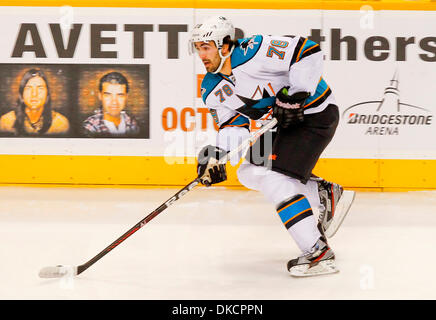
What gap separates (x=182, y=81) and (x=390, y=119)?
158 centimetres

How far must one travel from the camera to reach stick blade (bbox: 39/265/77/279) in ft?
8.88

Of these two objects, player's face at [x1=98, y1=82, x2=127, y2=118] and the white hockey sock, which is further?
player's face at [x1=98, y1=82, x2=127, y2=118]

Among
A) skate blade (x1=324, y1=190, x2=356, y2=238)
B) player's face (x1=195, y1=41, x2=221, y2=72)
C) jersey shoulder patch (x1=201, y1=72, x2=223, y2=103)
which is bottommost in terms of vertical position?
skate blade (x1=324, y1=190, x2=356, y2=238)

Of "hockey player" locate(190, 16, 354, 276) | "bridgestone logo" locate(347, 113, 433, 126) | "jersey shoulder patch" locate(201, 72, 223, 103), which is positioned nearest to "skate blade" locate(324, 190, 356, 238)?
"hockey player" locate(190, 16, 354, 276)

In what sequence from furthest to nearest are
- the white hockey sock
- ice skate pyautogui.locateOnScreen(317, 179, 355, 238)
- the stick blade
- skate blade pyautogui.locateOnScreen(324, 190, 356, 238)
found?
1. skate blade pyautogui.locateOnScreen(324, 190, 356, 238)
2. ice skate pyautogui.locateOnScreen(317, 179, 355, 238)
3. the white hockey sock
4. the stick blade

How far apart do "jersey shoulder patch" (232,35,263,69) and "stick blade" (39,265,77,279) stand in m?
1.12

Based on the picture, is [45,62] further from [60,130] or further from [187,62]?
[187,62]

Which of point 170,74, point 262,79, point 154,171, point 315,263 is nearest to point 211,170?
point 262,79

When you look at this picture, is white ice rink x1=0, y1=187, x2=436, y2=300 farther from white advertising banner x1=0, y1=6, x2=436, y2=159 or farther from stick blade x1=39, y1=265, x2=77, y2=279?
white advertising banner x1=0, y1=6, x2=436, y2=159

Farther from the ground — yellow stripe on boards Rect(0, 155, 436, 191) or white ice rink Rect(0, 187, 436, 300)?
yellow stripe on boards Rect(0, 155, 436, 191)

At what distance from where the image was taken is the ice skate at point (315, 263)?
278 cm

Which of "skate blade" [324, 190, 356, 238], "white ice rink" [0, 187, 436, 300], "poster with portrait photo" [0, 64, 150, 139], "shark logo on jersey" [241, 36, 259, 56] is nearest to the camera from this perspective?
"white ice rink" [0, 187, 436, 300]

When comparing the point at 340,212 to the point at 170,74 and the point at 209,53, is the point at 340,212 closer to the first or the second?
the point at 209,53

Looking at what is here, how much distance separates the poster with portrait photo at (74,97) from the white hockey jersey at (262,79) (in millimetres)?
2054
